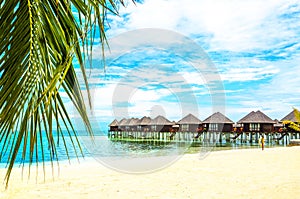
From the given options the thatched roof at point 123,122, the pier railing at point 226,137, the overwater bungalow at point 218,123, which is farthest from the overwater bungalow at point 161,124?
the thatched roof at point 123,122

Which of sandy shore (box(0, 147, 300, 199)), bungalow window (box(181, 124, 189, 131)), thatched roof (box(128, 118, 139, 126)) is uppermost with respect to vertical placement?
thatched roof (box(128, 118, 139, 126))

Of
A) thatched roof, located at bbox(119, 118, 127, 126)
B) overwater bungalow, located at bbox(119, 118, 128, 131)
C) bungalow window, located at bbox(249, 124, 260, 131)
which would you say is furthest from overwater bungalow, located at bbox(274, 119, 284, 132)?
thatched roof, located at bbox(119, 118, 127, 126)

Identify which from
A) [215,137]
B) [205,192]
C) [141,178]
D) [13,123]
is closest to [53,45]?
[13,123]

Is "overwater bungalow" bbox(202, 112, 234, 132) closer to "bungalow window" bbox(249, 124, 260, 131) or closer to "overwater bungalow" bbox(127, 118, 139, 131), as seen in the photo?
"bungalow window" bbox(249, 124, 260, 131)

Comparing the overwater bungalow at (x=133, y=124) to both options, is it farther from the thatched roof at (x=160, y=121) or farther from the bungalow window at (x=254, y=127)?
the bungalow window at (x=254, y=127)

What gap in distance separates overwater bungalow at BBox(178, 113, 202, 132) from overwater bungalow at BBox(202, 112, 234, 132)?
1.00 m

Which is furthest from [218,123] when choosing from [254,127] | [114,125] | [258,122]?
[114,125]

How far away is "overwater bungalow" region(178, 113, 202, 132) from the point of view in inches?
1542

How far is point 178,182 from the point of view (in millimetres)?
7727

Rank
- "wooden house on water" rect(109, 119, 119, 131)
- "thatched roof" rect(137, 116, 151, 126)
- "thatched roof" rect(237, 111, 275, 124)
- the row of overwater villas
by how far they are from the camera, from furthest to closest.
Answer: "wooden house on water" rect(109, 119, 119, 131) → "thatched roof" rect(137, 116, 151, 126) → the row of overwater villas → "thatched roof" rect(237, 111, 275, 124)

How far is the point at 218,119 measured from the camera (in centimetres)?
3731

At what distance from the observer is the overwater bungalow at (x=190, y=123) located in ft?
128

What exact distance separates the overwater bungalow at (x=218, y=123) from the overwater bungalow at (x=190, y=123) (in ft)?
3.27

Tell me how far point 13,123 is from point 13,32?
279 millimetres
